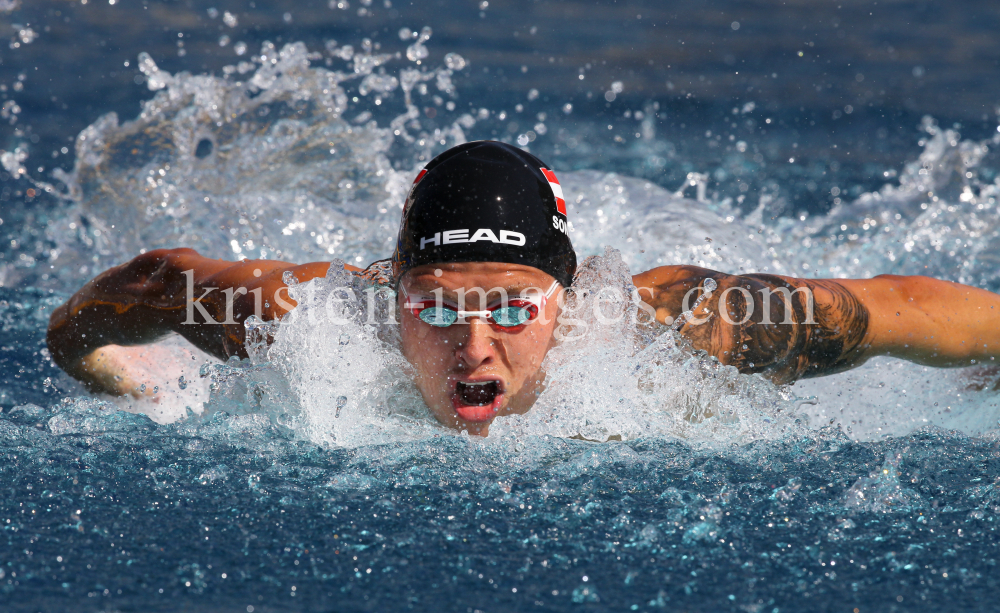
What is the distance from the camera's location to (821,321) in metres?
2.61

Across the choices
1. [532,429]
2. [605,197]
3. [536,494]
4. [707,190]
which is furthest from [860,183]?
[536,494]

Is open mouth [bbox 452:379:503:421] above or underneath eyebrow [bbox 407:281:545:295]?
underneath

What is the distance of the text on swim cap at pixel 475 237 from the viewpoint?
8.11 ft

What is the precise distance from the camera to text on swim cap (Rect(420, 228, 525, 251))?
97.3 inches

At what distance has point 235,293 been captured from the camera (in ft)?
9.25

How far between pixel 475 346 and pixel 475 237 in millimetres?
308

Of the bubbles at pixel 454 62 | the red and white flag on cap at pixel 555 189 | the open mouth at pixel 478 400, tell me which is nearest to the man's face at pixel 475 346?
the open mouth at pixel 478 400

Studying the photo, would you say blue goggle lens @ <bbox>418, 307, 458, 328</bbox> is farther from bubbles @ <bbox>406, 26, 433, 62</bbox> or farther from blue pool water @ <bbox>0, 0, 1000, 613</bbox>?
bubbles @ <bbox>406, 26, 433, 62</bbox>

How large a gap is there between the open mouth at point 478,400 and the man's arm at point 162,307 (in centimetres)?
66

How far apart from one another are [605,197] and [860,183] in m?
2.43

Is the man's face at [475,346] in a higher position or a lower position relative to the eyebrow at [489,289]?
lower

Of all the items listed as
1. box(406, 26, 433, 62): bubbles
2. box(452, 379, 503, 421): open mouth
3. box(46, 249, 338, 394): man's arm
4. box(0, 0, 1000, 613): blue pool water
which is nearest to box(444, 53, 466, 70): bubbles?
box(406, 26, 433, 62): bubbles

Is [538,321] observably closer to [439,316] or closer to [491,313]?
[491,313]

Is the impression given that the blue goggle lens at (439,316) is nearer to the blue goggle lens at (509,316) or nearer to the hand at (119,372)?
the blue goggle lens at (509,316)
